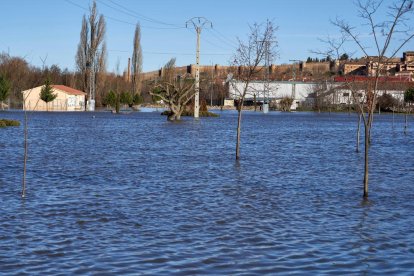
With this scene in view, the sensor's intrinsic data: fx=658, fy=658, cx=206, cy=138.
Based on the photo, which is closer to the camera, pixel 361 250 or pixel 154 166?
pixel 361 250

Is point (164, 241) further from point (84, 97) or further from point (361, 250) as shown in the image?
point (84, 97)

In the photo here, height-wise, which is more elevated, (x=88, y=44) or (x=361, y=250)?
(x=88, y=44)

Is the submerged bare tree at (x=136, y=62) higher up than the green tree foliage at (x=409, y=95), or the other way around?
A: the submerged bare tree at (x=136, y=62)

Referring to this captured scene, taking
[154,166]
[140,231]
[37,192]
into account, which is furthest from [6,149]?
[140,231]

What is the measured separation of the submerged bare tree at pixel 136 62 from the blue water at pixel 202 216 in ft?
261

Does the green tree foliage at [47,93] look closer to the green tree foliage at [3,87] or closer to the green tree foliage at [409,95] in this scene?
the green tree foliage at [3,87]

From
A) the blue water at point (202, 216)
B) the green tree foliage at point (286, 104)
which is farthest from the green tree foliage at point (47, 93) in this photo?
the blue water at point (202, 216)

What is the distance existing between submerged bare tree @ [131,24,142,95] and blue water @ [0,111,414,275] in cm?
7960

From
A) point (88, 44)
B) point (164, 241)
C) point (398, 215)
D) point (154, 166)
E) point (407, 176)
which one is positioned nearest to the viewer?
point (164, 241)

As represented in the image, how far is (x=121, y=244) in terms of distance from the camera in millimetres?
8562

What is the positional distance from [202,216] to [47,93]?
70.6 metres

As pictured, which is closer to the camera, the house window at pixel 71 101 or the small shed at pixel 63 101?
the small shed at pixel 63 101

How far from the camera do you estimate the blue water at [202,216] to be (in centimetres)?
778

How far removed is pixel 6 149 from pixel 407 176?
13.5 meters
